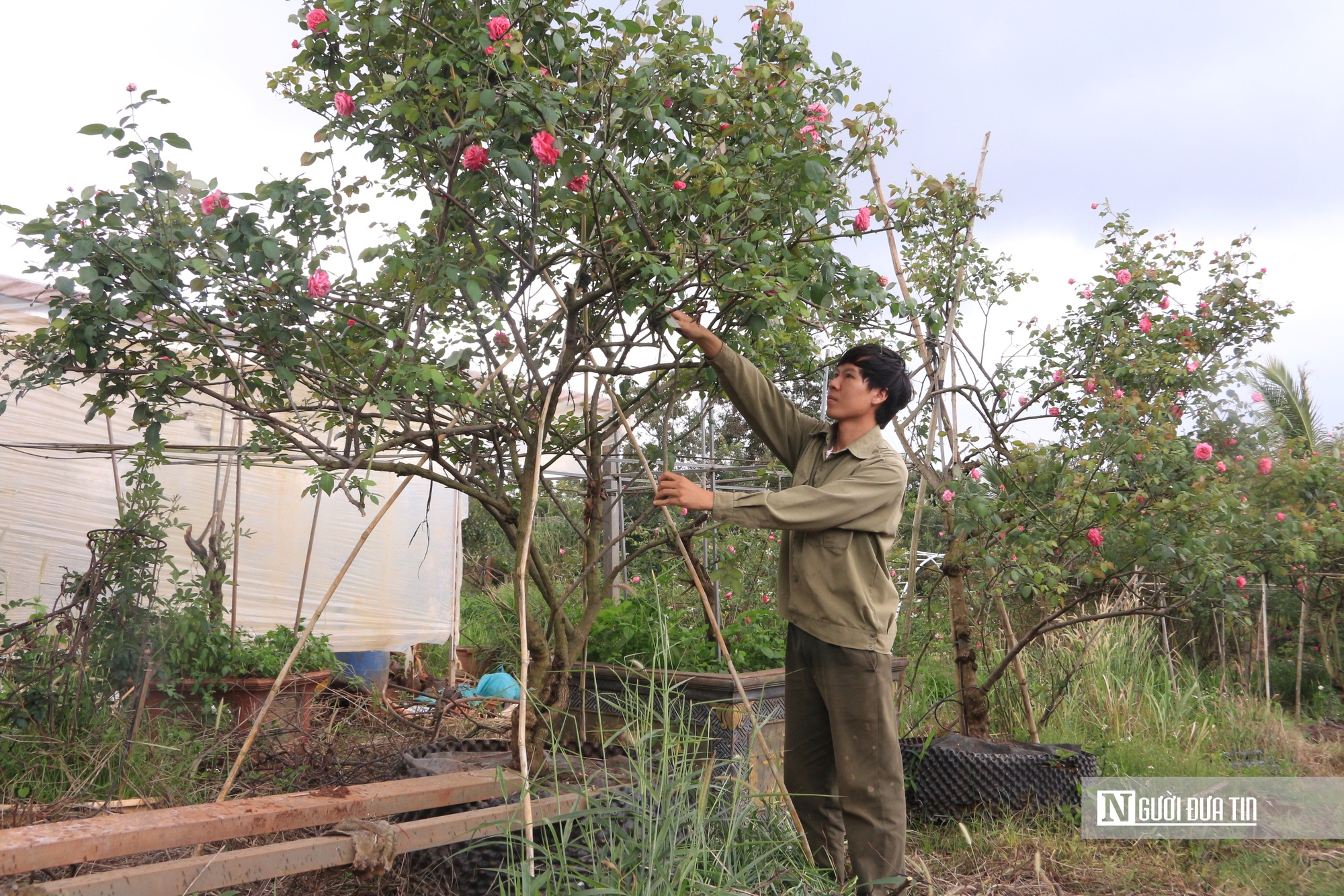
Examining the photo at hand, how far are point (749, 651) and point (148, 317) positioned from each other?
2396 mm

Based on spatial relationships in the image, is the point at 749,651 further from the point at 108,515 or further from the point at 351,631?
the point at 108,515

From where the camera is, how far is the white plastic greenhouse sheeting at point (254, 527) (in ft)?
18.0

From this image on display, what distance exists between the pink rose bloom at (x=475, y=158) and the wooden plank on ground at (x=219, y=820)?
4.49 feet

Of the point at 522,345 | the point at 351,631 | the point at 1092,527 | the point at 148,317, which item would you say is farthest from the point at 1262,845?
the point at 351,631

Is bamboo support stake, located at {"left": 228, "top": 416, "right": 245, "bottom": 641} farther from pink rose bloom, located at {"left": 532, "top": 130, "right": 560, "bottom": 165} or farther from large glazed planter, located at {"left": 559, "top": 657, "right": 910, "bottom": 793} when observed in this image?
pink rose bloom, located at {"left": 532, "top": 130, "right": 560, "bottom": 165}

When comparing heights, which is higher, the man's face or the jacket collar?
the man's face

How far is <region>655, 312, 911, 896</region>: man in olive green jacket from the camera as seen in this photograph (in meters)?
2.56

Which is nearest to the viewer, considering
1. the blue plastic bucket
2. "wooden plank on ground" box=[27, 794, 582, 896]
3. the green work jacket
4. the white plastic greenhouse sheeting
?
"wooden plank on ground" box=[27, 794, 582, 896]

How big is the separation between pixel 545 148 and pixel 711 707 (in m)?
1.83
